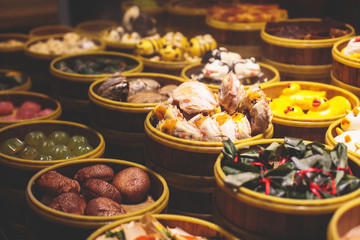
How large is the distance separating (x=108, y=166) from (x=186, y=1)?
3.30 metres

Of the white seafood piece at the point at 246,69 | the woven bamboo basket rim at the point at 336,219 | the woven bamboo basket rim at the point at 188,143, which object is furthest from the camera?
the white seafood piece at the point at 246,69

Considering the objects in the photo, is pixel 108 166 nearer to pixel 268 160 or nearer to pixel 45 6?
pixel 268 160

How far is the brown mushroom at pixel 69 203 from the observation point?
2199 mm

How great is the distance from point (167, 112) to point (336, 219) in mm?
1169

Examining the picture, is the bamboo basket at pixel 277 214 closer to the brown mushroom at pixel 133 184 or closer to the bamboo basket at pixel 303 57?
the brown mushroom at pixel 133 184

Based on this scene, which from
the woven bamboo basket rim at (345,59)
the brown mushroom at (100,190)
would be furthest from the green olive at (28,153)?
the woven bamboo basket rim at (345,59)

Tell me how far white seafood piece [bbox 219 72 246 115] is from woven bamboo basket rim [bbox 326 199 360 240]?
0.98m

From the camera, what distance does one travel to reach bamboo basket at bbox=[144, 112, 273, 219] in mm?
2371

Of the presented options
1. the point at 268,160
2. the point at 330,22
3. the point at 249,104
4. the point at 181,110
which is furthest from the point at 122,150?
the point at 330,22

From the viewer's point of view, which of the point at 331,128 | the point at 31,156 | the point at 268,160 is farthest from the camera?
the point at 31,156

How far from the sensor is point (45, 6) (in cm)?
617

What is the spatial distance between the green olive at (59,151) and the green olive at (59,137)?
19 centimetres

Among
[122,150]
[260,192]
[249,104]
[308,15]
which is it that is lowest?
[122,150]

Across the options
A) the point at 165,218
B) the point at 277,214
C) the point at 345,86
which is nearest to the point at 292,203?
the point at 277,214
